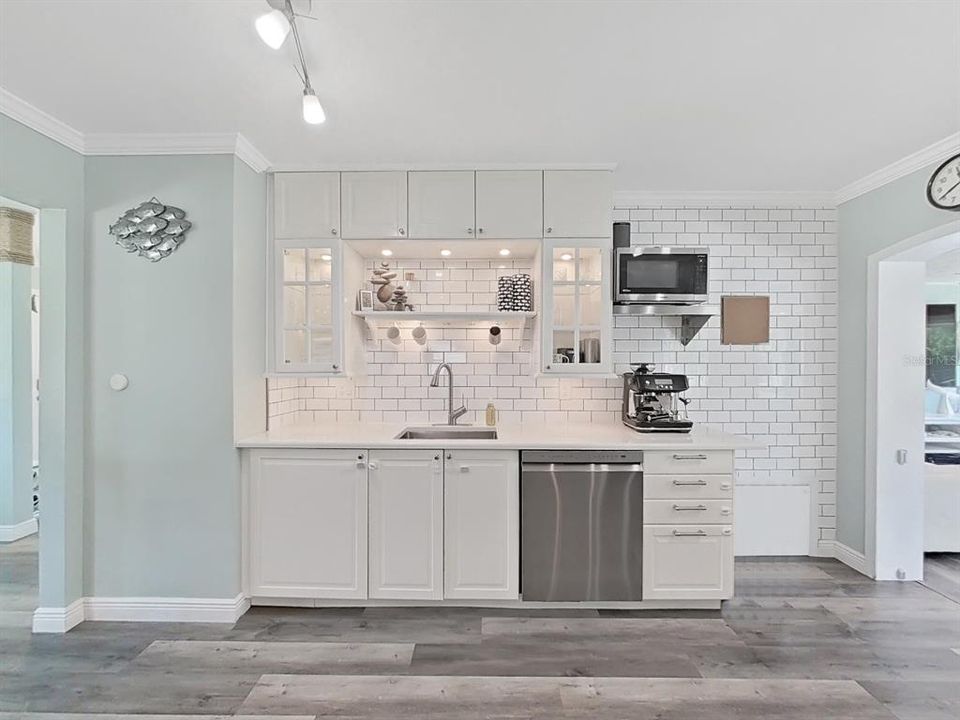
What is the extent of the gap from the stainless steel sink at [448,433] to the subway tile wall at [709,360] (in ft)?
0.65

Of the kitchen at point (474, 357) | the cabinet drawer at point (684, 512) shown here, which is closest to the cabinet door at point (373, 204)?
the kitchen at point (474, 357)

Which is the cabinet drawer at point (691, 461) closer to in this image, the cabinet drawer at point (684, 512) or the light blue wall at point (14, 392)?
the cabinet drawer at point (684, 512)

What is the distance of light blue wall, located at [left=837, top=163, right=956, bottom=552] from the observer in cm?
329

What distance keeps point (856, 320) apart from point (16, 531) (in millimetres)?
6345

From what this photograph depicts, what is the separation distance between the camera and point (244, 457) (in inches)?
116

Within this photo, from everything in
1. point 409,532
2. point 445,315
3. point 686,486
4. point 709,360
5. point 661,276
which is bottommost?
point 409,532

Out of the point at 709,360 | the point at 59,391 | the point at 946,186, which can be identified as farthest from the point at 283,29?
the point at 946,186

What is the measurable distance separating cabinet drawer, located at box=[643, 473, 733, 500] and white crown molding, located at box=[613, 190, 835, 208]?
6.24 ft

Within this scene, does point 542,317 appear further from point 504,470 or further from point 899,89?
point 899,89

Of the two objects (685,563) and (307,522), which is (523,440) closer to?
(685,563)

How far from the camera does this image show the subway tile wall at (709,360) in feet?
12.2

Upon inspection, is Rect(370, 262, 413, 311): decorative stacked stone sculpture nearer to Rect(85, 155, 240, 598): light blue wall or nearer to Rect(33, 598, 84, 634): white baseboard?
Rect(85, 155, 240, 598): light blue wall

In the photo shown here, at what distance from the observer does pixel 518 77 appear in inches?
86.6

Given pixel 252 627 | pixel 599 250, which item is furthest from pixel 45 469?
pixel 599 250
